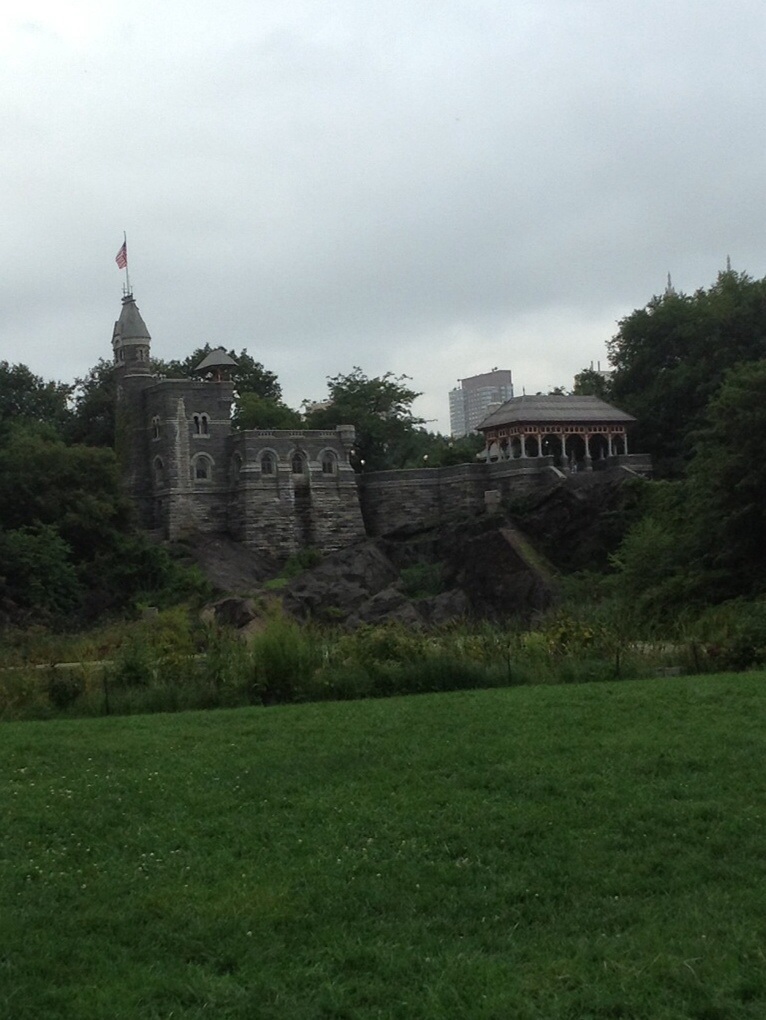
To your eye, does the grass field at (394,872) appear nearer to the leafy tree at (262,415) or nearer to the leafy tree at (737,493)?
the leafy tree at (737,493)

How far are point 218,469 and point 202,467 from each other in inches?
26.7

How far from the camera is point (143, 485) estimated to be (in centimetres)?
6009

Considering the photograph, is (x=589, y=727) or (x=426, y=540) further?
(x=426, y=540)

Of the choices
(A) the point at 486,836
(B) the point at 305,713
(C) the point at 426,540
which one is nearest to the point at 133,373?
(C) the point at 426,540

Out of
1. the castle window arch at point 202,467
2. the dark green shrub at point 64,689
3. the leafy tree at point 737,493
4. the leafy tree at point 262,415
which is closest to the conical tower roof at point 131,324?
the castle window arch at point 202,467

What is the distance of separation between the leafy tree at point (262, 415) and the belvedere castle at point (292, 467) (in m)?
10.5

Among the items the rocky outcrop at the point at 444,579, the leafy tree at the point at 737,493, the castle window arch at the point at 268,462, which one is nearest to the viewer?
the leafy tree at the point at 737,493

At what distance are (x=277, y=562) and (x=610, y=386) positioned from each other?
65.0 ft

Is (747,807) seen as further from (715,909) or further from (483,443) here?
(483,443)

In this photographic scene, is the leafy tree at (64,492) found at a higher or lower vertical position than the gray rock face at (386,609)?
higher

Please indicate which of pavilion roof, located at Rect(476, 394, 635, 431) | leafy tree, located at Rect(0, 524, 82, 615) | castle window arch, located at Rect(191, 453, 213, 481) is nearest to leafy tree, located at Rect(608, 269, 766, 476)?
pavilion roof, located at Rect(476, 394, 635, 431)

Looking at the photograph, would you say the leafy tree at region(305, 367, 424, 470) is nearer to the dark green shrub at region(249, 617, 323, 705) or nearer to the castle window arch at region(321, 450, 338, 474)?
the castle window arch at region(321, 450, 338, 474)

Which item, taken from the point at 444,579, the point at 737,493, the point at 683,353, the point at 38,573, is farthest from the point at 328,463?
the point at 737,493

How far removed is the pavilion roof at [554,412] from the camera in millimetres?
58969
